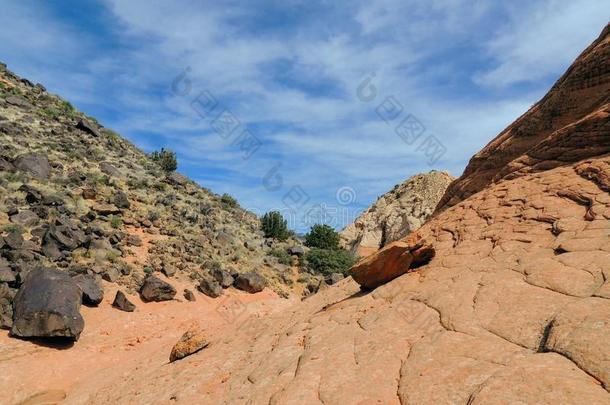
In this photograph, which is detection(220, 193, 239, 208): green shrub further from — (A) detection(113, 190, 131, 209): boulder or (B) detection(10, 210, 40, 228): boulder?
(B) detection(10, 210, 40, 228): boulder

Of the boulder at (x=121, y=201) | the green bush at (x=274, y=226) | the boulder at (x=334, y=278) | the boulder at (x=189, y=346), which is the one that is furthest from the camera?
the green bush at (x=274, y=226)

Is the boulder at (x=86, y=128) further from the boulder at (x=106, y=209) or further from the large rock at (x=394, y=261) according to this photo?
the large rock at (x=394, y=261)

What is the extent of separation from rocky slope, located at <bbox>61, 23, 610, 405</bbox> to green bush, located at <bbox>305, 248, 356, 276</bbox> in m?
19.6

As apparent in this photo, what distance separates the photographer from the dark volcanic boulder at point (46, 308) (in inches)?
564

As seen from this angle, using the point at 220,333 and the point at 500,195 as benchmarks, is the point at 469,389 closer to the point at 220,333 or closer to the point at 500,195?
the point at 500,195

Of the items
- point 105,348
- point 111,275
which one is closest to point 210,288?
point 111,275

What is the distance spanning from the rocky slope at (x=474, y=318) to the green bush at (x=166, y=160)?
36.3 meters

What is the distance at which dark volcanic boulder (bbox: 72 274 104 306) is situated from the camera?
1759 cm

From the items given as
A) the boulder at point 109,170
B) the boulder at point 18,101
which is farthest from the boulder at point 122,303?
the boulder at point 18,101

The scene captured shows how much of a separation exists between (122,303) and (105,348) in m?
3.10

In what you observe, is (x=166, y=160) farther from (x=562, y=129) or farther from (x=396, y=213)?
(x=562, y=129)

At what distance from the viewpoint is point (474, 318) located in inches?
248

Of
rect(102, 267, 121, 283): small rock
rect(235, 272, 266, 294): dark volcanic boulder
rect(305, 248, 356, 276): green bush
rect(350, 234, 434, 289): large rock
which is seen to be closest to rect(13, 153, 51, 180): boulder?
rect(102, 267, 121, 283): small rock

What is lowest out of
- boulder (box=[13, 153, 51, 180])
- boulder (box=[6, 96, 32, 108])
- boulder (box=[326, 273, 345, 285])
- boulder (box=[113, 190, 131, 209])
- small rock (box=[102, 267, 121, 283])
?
boulder (box=[326, 273, 345, 285])
